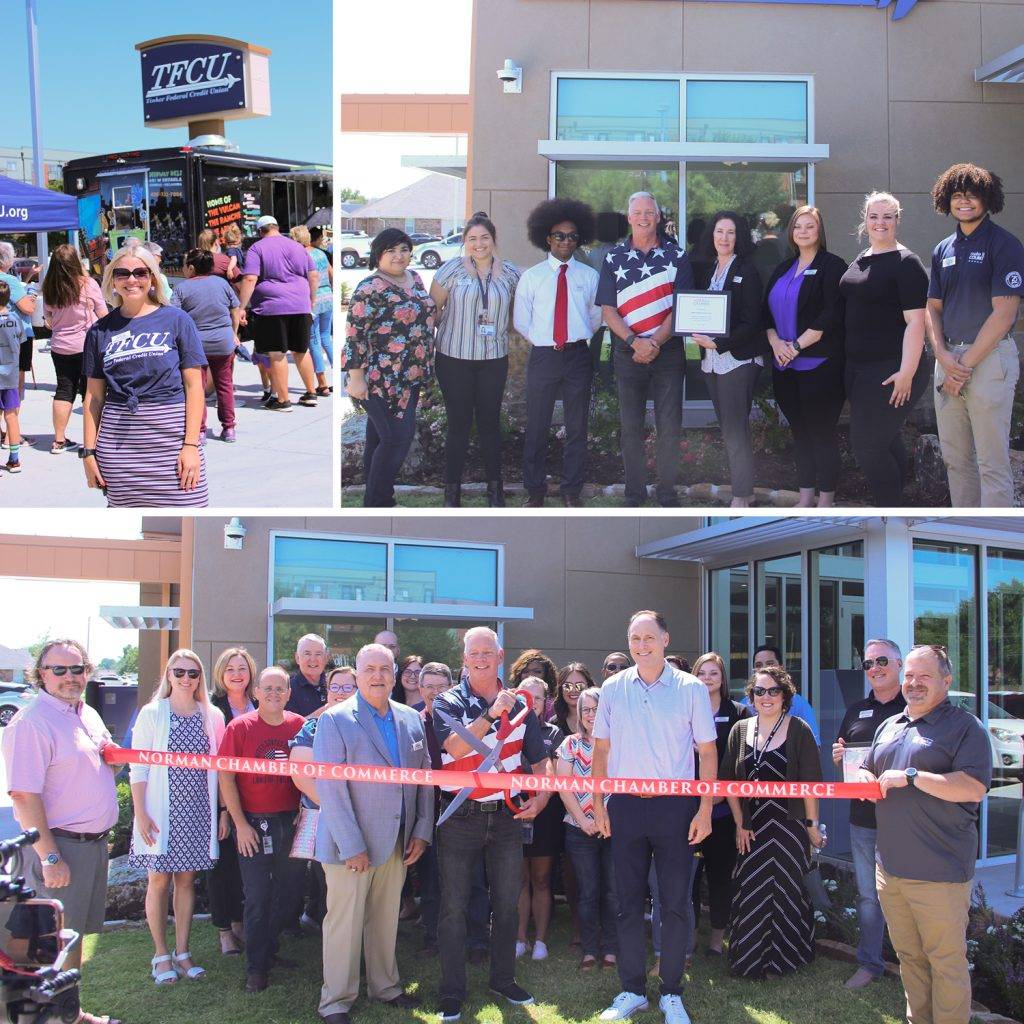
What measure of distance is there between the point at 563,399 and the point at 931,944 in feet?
12.2

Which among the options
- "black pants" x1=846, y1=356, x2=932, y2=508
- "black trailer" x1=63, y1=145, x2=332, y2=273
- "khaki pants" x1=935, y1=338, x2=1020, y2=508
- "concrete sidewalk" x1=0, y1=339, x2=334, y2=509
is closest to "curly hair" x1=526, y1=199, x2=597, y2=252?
"black pants" x1=846, y1=356, x2=932, y2=508

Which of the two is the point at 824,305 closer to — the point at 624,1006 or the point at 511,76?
the point at 624,1006

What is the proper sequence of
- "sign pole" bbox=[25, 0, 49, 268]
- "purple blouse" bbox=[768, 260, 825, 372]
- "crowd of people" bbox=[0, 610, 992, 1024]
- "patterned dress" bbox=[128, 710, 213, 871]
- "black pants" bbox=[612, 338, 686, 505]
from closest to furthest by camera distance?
"crowd of people" bbox=[0, 610, 992, 1024]
"patterned dress" bbox=[128, 710, 213, 871]
"purple blouse" bbox=[768, 260, 825, 372]
"black pants" bbox=[612, 338, 686, 505]
"sign pole" bbox=[25, 0, 49, 268]

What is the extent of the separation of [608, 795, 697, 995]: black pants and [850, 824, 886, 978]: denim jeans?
1016mm

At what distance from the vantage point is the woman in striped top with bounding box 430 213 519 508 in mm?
6691

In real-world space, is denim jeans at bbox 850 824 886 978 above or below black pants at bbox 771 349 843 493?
below

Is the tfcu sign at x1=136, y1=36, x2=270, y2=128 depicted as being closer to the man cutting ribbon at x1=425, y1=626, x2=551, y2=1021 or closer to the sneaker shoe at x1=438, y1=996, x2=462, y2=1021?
the man cutting ribbon at x1=425, y1=626, x2=551, y2=1021

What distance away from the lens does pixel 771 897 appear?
5.11 meters

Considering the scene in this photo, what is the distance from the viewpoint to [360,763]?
4711mm

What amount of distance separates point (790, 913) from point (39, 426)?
8.44m

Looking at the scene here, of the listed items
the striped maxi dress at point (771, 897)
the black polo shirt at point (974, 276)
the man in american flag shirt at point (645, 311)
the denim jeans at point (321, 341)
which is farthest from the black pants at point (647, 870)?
the denim jeans at point (321, 341)

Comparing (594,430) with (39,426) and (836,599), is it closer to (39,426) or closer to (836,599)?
(836,599)

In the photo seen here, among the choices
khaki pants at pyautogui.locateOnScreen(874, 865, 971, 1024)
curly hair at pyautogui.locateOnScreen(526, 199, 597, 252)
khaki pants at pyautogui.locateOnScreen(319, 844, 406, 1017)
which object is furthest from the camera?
curly hair at pyautogui.locateOnScreen(526, 199, 597, 252)

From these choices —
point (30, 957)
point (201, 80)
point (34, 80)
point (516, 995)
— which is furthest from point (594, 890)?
point (201, 80)
